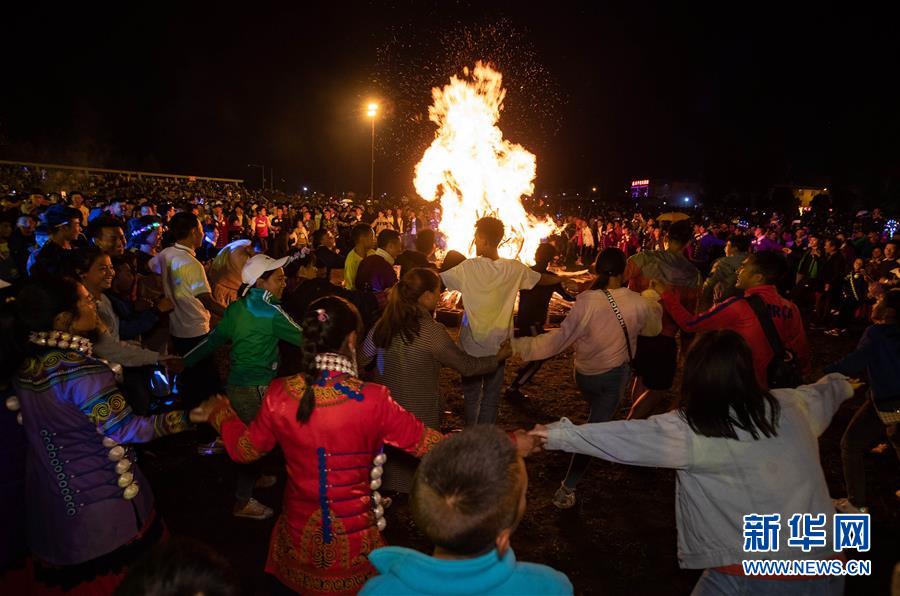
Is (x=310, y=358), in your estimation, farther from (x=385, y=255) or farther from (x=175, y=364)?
(x=385, y=255)

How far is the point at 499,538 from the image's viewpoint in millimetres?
1598

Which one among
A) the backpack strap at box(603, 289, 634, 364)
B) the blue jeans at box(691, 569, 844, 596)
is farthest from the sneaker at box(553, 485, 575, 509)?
the blue jeans at box(691, 569, 844, 596)

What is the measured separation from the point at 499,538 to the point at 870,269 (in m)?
13.8

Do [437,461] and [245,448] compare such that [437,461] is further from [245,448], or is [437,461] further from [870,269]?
[870,269]

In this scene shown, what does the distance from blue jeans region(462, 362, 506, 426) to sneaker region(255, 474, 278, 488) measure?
210cm

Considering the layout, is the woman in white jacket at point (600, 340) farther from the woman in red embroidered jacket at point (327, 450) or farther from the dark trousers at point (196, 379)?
the dark trousers at point (196, 379)

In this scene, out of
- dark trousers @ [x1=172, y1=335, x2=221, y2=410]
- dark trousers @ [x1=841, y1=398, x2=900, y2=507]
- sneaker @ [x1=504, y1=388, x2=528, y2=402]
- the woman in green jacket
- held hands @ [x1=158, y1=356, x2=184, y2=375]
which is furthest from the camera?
sneaker @ [x1=504, y1=388, x2=528, y2=402]

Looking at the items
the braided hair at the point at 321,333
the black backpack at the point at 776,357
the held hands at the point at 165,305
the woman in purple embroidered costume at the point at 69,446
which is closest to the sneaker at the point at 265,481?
the held hands at the point at 165,305

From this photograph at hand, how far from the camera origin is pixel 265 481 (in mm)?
5473

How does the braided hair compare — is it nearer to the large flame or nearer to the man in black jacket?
the man in black jacket

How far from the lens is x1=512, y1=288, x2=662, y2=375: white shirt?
4.87 meters

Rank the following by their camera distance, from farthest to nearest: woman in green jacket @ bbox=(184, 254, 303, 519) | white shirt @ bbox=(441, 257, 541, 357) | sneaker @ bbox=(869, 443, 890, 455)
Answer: sneaker @ bbox=(869, 443, 890, 455), white shirt @ bbox=(441, 257, 541, 357), woman in green jacket @ bbox=(184, 254, 303, 519)

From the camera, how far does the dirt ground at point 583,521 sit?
427 centimetres

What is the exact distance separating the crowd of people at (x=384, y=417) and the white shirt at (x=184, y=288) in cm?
2
